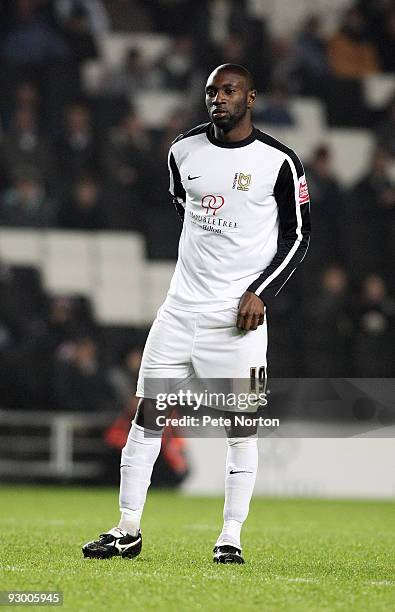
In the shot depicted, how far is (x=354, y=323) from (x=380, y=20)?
232 inches

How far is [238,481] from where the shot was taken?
5.47 meters

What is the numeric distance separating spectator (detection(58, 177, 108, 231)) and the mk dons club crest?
8494mm

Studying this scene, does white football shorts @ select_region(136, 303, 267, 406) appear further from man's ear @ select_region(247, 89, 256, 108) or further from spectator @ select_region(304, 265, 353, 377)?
spectator @ select_region(304, 265, 353, 377)

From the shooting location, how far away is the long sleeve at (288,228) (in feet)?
17.8

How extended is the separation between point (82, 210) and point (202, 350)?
874 centimetres

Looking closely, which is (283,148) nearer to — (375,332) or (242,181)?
(242,181)

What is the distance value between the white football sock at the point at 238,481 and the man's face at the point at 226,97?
4.46 feet

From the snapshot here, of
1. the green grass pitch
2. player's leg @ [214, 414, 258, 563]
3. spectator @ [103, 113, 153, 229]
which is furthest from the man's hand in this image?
spectator @ [103, 113, 153, 229]

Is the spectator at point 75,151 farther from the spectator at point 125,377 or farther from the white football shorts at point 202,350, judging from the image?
the white football shorts at point 202,350

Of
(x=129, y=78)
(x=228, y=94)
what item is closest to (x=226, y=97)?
(x=228, y=94)

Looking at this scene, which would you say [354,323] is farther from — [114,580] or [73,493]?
[114,580]

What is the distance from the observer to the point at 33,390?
12.5 meters

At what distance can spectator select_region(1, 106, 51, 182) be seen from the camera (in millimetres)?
13961

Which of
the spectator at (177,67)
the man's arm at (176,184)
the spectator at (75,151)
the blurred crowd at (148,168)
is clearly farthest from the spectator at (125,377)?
the man's arm at (176,184)
